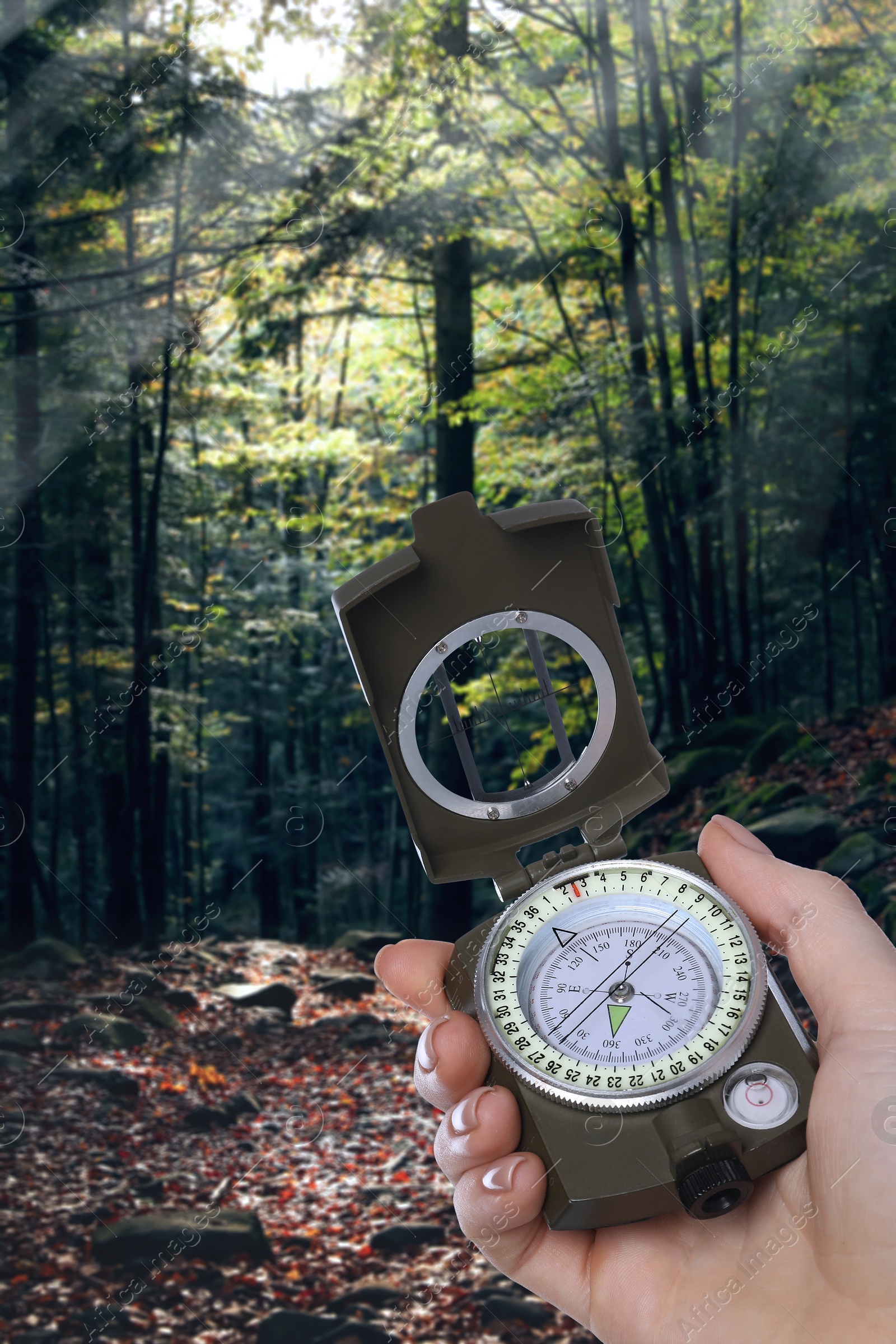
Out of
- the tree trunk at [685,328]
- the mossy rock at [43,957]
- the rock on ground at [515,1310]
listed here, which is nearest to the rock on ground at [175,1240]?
the rock on ground at [515,1310]

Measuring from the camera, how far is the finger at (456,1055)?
115cm

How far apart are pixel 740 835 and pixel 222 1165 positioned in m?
3.22

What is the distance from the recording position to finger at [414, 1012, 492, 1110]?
1.15 metres

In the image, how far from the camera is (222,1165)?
3652mm

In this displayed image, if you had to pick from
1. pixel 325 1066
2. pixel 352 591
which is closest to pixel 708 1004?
pixel 352 591

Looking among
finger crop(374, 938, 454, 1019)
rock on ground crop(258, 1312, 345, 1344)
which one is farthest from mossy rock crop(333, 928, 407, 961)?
finger crop(374, 938, 454, 1019)

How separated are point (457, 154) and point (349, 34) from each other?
2.74 feet

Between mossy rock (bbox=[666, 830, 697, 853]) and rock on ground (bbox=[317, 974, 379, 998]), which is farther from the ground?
mossy rock (bbox=[666, 830, 697, 853])

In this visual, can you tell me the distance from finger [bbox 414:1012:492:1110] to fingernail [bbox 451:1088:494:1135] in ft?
0.14

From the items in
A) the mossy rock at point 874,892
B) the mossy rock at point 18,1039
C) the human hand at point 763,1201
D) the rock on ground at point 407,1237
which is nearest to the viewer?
the human hand at point 763,1201

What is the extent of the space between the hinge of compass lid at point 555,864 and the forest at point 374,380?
356 centimetres

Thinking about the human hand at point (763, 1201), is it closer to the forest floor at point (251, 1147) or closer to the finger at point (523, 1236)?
the finger at point (523, 1236)

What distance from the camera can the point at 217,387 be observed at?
203 inches

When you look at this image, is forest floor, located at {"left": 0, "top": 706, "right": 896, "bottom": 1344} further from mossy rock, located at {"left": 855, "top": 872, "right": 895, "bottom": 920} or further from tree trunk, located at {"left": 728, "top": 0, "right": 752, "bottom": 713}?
tree trunk, located at {"left": 728, "top": 0, "right": 752, "bottom": 713}
